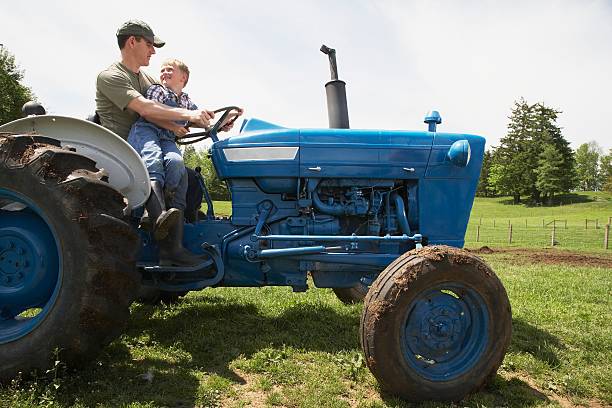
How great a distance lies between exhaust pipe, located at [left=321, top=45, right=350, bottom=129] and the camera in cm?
468

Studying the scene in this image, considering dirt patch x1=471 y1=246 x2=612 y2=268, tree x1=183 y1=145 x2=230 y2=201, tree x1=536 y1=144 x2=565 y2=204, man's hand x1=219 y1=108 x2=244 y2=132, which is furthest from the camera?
tree x1=536 y1=144 x2=565 y2=204

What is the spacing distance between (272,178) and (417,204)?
142 cm

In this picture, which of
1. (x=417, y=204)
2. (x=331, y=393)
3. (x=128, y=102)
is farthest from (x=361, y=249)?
(x=128, y=102)

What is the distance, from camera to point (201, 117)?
4102 millimetres

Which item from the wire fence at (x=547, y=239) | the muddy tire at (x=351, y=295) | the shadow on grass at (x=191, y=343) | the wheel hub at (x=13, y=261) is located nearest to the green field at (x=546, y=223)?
the wire fence at (x=547, y=239)

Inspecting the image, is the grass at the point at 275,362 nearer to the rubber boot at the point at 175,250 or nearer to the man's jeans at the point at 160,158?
the rubber boot at the point at 175,250

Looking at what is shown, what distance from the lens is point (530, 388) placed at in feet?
12.0

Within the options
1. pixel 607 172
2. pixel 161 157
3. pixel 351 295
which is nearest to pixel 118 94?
pixel 161 157

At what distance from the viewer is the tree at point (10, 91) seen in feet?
117

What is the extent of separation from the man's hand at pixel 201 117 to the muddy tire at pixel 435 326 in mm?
2070

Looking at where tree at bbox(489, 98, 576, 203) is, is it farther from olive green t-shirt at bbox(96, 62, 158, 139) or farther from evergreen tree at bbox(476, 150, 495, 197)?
olive green t-shirt at bbox(96, 62, 158, 139)

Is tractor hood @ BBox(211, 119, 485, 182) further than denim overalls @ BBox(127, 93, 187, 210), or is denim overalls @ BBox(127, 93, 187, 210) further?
tractor hood @ BBox(211, 119, 485, 182)

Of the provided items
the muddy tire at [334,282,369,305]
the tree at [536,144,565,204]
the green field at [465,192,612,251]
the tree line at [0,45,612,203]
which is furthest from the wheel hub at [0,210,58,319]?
the tree at [536,144,565,204]

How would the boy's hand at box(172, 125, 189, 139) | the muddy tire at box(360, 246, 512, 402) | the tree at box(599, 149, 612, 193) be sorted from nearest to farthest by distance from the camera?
1. the muddy tire at box(360, 246, 512, 402)
2. the boy's hand at box(172, 125, 189, 139)
3. the tree at box(599, 149, 612, 193)
